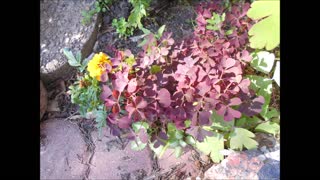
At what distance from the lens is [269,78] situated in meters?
1.88

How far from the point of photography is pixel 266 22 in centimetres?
160

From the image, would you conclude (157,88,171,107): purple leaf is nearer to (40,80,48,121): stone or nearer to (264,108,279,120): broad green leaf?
(264,108,279,120): broad green leaf

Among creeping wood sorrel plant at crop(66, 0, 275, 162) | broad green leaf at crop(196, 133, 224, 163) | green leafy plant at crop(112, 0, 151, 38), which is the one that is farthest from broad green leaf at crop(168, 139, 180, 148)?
green leafy plant at crop(112, 0, 151, 38)

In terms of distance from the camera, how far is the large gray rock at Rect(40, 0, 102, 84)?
7.39ft

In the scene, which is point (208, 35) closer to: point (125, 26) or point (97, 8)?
point (125, 26)

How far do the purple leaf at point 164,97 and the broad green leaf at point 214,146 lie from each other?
0.24m

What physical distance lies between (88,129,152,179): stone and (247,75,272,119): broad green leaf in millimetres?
573

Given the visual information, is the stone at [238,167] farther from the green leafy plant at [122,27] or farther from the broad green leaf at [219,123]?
the green leafy plant at [122,27]

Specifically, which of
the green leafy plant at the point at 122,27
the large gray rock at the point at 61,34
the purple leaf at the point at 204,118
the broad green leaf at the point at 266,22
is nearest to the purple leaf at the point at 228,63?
the broad green leaf at the point at 266,22

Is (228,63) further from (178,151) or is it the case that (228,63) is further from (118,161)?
(118,161)

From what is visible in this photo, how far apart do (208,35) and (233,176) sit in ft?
2.23

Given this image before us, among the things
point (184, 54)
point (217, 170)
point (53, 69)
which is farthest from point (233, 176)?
point (53, 69)

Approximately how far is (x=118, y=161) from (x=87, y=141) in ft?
0.72

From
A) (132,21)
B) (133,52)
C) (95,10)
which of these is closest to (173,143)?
(133,52)
